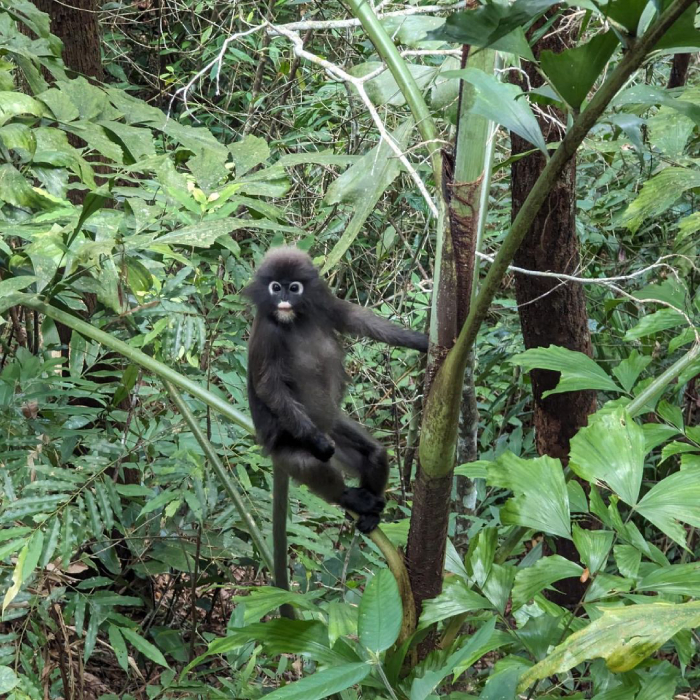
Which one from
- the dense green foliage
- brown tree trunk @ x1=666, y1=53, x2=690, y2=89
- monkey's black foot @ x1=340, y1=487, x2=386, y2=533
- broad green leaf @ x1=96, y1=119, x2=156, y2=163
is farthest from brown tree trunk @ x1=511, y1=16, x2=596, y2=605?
broad green leaf @ x1=96, y1=119, x2=156, y2=163

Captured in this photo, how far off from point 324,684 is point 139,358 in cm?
123

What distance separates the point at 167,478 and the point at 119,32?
6.28m

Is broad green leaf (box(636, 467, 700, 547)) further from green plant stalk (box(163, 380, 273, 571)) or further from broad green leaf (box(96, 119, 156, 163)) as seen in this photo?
broad green leaf (box(96, 119, 156, 163))

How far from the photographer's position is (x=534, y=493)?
1976 millimetres

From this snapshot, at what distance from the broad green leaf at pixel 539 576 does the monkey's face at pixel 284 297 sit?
1.83 m

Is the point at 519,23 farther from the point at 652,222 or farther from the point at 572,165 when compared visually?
the point at 652,222

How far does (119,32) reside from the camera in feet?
26.9

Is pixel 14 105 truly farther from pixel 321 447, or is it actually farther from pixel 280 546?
pixel 280 546

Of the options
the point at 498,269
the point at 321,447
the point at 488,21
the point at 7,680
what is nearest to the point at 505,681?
the point at 498,269

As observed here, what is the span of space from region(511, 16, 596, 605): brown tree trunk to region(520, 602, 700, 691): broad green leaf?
207 cm

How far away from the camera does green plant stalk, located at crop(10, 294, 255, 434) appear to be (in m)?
2.44

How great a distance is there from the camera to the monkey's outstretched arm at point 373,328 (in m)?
3.24

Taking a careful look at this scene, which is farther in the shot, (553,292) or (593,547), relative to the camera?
(553,292)

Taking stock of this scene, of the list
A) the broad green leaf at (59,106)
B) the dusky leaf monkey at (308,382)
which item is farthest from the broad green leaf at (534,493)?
the broad green leaf at (59,106)
